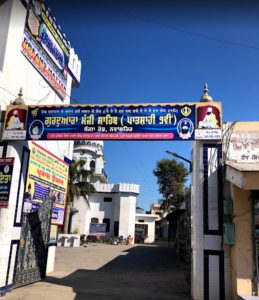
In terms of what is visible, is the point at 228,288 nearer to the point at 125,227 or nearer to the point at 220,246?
the point at 220,246

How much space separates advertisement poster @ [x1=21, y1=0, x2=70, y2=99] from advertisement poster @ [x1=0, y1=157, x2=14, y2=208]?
3.51 metres

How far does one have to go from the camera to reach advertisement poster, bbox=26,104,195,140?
28.7 ft

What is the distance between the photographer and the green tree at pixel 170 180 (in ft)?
152

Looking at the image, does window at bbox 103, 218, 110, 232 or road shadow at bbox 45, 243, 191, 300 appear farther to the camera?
window at bbox 103, 218, 110, 232

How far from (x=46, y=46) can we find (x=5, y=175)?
510 centimetres

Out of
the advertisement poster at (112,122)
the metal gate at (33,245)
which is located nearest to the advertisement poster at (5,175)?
the advertisement poster at (112,122)

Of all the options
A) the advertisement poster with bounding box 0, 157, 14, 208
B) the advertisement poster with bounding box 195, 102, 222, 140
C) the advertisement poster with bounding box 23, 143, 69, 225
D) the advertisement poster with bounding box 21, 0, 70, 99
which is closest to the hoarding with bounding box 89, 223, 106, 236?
the advertisement poster with bounding box 23, 143, 69, 225

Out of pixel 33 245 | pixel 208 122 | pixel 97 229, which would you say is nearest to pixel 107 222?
pixel 97 229

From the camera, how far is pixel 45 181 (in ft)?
36.5

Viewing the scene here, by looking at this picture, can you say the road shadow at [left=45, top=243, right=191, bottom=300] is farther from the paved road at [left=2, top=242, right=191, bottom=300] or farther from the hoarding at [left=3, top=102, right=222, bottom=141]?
the hoarding at [left=3, top=102, right=222, bottom=141]

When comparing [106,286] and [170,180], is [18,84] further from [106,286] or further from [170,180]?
[170,180]

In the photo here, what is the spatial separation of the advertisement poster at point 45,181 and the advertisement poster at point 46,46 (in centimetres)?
287

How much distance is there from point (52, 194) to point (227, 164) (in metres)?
6.22

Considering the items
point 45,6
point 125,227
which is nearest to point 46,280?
point 45,6
